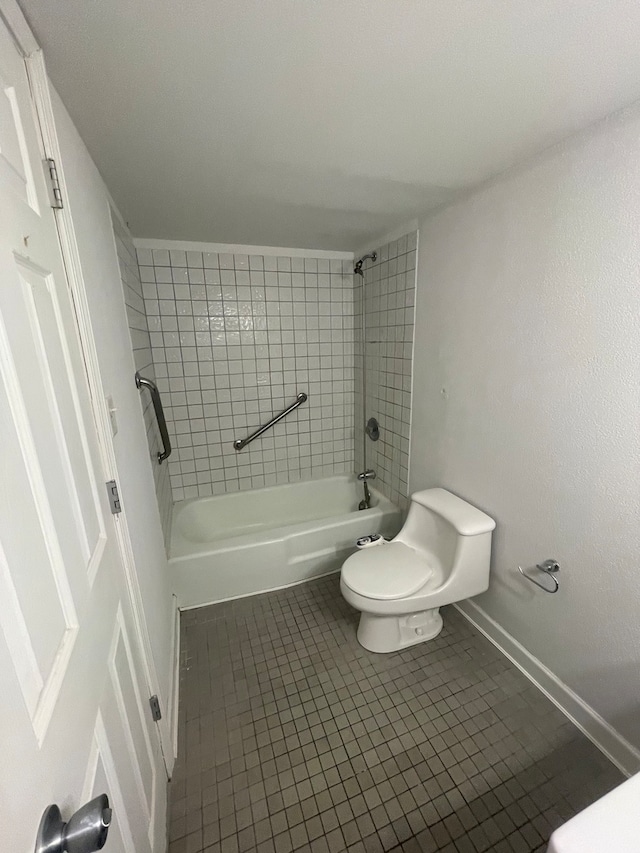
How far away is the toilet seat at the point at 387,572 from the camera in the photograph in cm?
150

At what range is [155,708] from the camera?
1.09m

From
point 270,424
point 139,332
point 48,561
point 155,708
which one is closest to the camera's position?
point 48,561

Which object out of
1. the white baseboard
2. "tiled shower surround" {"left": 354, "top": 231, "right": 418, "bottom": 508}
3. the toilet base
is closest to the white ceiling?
"tiled shower surround" {"left": 354, "top": 231, "right": 418, "bottom": 508}

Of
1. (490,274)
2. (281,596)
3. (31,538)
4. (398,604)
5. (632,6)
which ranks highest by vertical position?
(632,6)

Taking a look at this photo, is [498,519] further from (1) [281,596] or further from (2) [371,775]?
(1) [281,596]

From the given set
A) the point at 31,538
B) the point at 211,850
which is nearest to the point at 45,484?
the point at 31,538

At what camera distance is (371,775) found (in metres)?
1.18

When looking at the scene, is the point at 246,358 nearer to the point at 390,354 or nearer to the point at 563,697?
the point at 390,354

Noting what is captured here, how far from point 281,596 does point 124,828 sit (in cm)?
135

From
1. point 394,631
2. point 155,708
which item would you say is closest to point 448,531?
point 394,631

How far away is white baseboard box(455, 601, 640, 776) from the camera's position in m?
1.17

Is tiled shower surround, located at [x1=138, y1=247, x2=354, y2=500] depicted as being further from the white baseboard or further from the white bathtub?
the white baseboard

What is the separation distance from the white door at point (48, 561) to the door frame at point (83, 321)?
29 millimetres

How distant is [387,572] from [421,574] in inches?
5.9
